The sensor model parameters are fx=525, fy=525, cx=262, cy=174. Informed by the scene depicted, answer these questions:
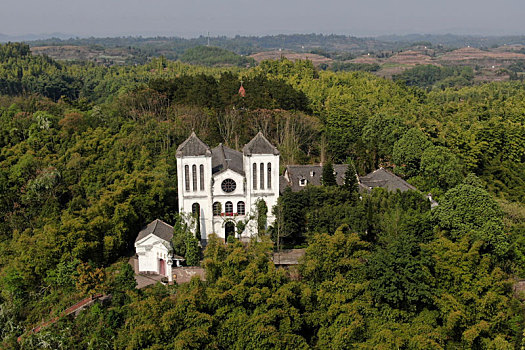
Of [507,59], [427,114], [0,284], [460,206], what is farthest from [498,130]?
[507,59]

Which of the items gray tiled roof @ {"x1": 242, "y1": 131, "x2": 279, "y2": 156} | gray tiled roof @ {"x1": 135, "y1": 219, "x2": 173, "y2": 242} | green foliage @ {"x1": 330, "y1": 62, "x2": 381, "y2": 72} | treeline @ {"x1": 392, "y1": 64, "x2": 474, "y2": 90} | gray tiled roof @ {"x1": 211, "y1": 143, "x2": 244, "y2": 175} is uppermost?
green foliage @ {"x1": 330, "y1": 62, "x2": 381, "y2": 72}

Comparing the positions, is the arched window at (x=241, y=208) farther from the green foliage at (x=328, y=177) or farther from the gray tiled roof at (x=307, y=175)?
the green foliage at (x=328, y=177)

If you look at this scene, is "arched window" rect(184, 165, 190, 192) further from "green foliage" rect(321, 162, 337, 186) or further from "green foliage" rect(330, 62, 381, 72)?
"green foliage" rect(330, 62, 381, 72)

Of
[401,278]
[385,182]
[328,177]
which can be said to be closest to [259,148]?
[328,177]

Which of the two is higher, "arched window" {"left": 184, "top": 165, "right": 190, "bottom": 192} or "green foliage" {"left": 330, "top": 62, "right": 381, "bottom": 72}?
"green foliage" {"left": 330, "top": 62, "right": 381, "bottom": 72}

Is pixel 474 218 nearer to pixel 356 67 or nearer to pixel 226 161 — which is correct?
pixel 226 161

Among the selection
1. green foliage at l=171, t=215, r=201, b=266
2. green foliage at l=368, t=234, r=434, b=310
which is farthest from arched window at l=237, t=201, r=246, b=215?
green foliage at l=368, t=234, r=434, b=310

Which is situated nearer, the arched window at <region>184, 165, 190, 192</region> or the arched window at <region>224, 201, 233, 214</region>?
the arched window at <region>184, 165, 190, 192</region>
